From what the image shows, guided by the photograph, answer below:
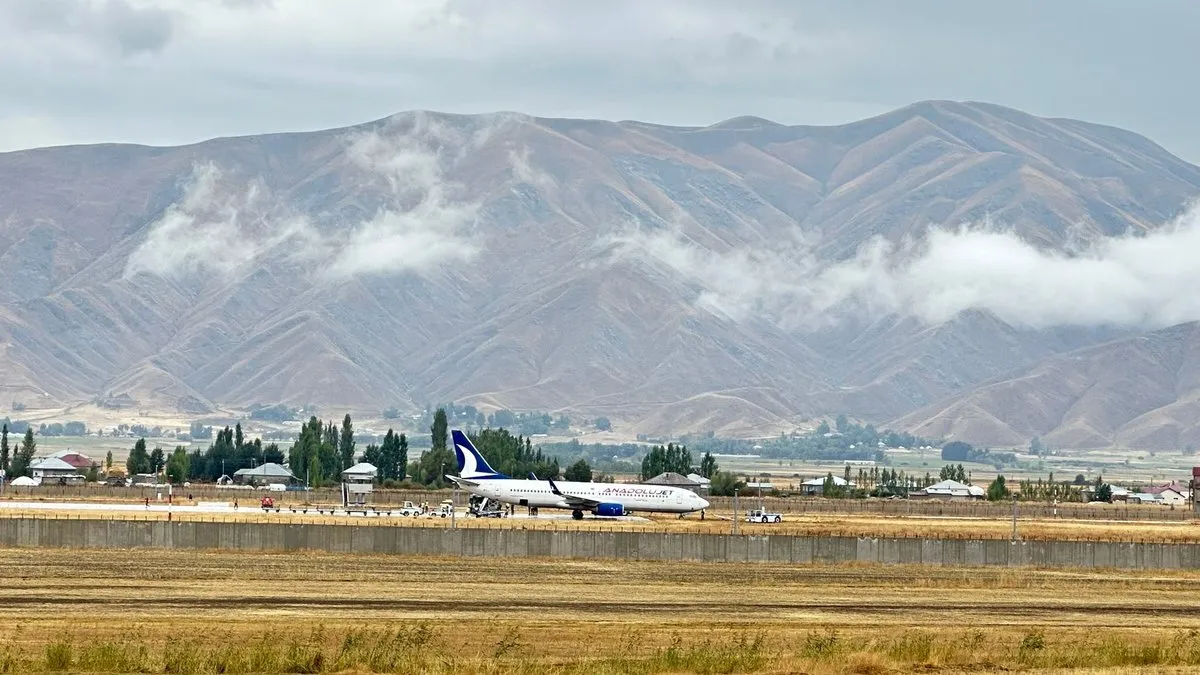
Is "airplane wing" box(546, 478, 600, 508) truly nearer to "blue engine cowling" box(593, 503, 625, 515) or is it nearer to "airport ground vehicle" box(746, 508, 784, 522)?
"blue engine cowling" box(593, 503, 625, 515)

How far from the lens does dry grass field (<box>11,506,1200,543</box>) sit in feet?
407

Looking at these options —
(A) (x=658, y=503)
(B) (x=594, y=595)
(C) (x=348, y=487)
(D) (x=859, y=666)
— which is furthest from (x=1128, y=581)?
(C) (x=348, y=487)

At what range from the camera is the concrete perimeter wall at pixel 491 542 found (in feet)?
299

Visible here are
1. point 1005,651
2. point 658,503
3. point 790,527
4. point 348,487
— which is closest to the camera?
point 1005,651

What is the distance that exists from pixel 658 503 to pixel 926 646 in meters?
92.2

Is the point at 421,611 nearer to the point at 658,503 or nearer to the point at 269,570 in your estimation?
the point at 269,570

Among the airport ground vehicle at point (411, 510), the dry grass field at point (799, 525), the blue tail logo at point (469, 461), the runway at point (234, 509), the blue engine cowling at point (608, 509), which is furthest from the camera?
the blue tail logo at point (469, 461)

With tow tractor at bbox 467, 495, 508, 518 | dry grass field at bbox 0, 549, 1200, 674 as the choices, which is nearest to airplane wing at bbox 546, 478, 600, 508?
tow tractor at bbox 467, 495, 508, 518

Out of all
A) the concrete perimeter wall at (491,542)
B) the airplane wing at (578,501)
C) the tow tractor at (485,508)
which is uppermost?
the airplane wing at (578,501)

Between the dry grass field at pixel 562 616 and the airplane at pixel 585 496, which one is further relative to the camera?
the airplane at pixel 585 496

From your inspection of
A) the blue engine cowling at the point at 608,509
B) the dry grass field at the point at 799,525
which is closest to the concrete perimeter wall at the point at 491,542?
the dry grass field at the point at 799,525

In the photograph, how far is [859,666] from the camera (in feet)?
162

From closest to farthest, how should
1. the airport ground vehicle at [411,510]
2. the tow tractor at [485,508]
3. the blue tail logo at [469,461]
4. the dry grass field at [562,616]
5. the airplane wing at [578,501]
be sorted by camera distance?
the dry grass field at [562,616] < the tow tractor at [485,508] < the airplane wing at [578,501] < the airport ground vehicle at [411,510] < the blue tail logo at [469,461]

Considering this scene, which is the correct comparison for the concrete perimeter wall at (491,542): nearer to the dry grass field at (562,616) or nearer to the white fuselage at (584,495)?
the dry grass field at (562,616)
